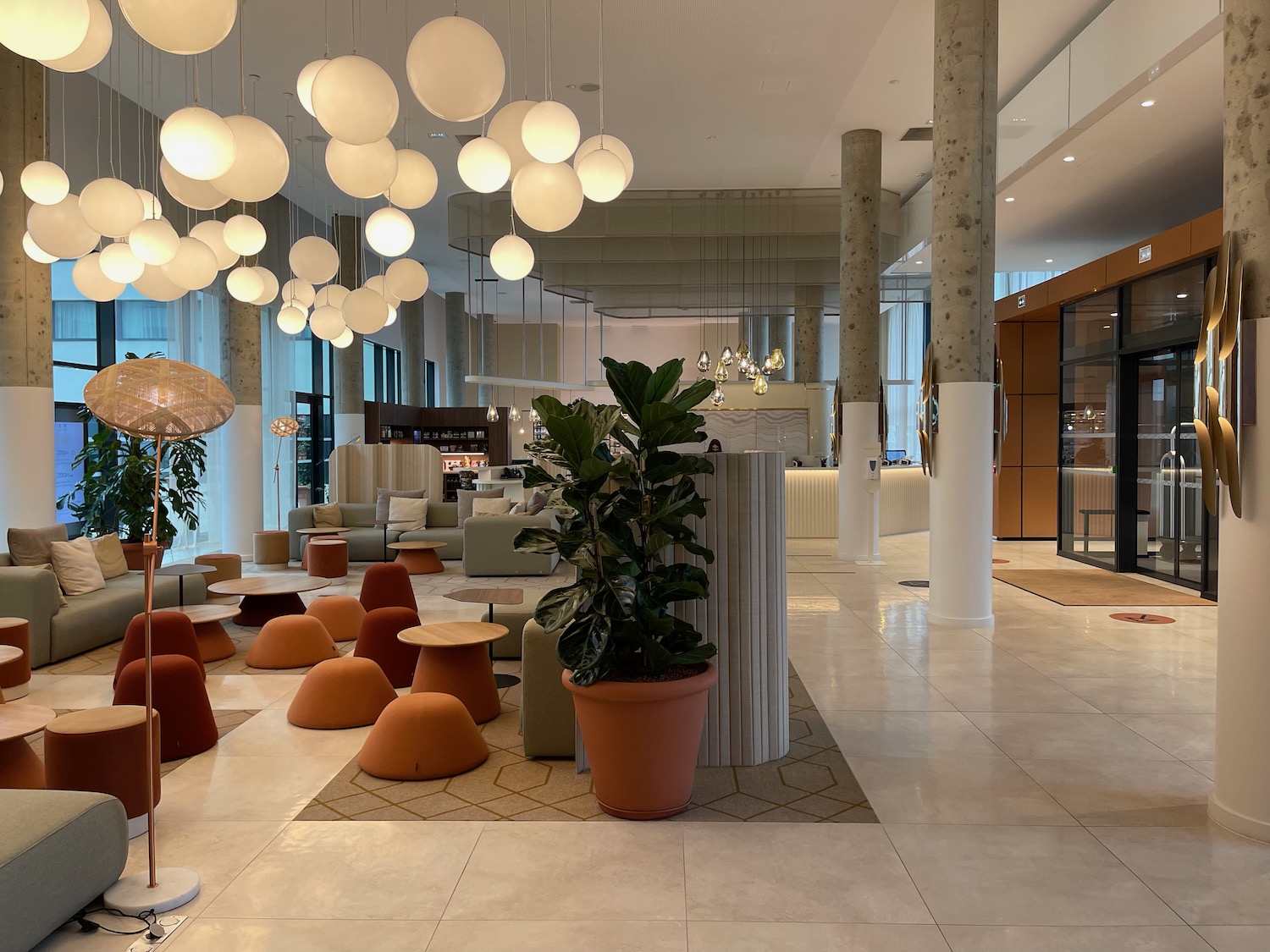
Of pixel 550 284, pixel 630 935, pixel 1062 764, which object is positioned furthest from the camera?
pixel 550 284

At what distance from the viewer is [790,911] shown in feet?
9.66

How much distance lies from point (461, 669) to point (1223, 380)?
378cm

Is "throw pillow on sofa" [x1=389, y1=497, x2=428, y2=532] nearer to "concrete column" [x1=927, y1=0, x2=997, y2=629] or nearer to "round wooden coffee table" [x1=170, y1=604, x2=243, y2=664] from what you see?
"round wooden coffee table" [x1=170, y1=604, x2=243, y2=664]

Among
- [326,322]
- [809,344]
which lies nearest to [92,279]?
[326,322]

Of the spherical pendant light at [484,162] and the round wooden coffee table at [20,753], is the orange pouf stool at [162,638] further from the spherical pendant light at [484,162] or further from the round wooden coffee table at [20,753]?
the spherical pendant light at [484,162]

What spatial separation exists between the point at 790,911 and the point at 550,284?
46.3ft

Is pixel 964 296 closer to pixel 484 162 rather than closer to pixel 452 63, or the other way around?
pixel 484 162

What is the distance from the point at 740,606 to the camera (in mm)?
4277

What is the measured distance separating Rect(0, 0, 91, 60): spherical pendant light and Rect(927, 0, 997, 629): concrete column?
20.9 feet

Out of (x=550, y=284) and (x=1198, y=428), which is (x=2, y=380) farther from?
(x=550, y=284)

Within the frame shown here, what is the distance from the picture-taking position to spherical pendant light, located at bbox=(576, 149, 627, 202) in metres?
3.87

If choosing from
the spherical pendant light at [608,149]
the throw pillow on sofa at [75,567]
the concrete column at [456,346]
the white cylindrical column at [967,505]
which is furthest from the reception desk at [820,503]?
the concrete column at [456,346]

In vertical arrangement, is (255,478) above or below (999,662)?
above

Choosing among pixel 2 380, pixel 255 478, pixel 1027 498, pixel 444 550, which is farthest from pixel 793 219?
pixel 2 380
